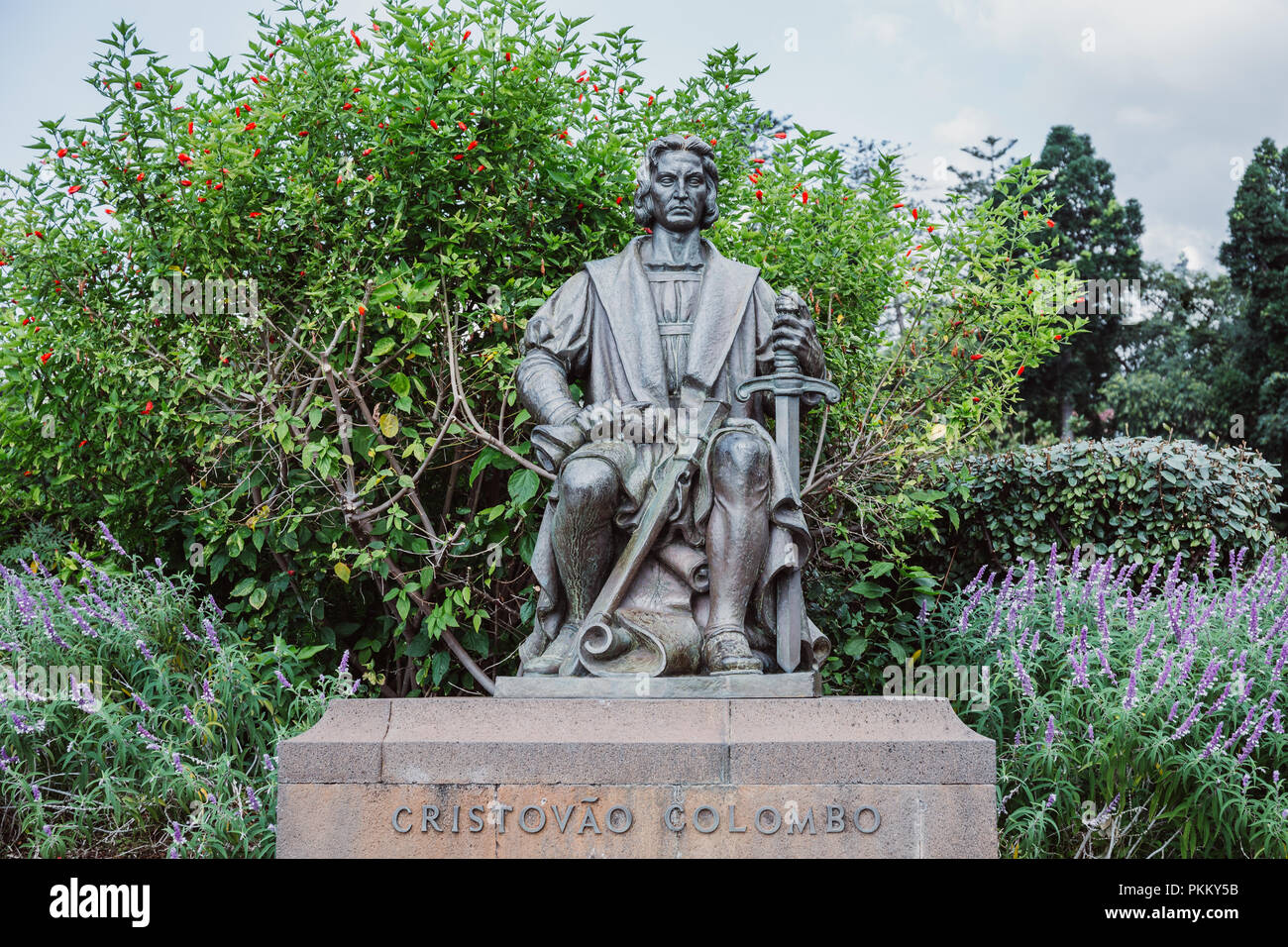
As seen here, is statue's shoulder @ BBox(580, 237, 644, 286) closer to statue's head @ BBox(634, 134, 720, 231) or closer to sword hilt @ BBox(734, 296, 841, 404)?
statue's head @ BBox(634, 134, 720, 231)

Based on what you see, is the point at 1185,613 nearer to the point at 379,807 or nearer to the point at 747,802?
the point at 747,802

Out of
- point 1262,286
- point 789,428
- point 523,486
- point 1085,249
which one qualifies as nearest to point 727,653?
point 789,428

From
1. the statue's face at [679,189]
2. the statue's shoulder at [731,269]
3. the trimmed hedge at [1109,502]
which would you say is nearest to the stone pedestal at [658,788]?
the statue's shoulder at [731,269]

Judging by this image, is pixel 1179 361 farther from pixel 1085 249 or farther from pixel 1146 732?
pixel 1146 732

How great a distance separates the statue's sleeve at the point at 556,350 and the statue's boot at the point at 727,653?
3.70 feet

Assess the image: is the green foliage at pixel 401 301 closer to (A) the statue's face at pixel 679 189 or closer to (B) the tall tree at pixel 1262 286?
(A) the statue's face at pixel 679 189

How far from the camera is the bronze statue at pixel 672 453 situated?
458 cm

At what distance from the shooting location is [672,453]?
4891 millimetres

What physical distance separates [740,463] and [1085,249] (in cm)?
2311

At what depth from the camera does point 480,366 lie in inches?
246

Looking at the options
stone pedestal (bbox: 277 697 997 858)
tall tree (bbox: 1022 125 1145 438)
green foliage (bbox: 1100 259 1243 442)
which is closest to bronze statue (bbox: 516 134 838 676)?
stone pedestal (bbox: 277 697 997 858)

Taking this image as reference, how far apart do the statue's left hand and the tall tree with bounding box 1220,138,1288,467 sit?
1672 centimetres

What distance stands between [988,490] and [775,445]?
374 cm

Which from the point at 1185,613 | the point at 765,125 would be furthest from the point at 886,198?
the point at 1185,613
